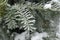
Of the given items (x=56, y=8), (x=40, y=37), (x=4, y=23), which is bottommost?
(x=40, y=37)

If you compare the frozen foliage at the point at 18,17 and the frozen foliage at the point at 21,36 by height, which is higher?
the frozen foliage at the point at 18,17

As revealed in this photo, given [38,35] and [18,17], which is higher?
[18,17]

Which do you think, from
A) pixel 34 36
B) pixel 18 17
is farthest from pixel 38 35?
pixel 18 17

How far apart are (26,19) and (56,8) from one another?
258mm

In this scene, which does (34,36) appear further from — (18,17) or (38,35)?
(18,17)

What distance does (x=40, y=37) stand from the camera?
119cm

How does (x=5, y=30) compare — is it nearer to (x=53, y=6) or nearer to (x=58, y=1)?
(x=53, y=6)

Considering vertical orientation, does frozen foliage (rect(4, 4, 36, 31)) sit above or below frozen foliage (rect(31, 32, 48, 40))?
above

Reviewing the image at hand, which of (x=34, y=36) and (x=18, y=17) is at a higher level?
(x=18, y=17)

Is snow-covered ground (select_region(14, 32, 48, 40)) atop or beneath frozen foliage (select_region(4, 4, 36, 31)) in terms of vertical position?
beneath

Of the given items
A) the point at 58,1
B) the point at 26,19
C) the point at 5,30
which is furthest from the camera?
the point at 58,1

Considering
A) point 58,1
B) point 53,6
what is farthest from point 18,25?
point 58,1

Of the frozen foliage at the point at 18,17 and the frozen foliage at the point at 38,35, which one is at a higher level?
the frozen foliage at the point at 18,17

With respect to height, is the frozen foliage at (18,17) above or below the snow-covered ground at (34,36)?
above
